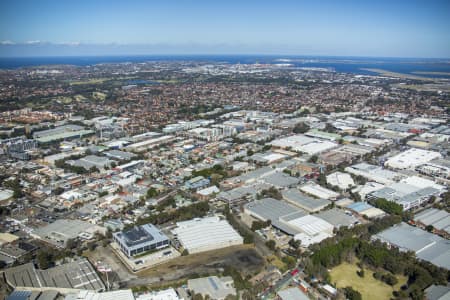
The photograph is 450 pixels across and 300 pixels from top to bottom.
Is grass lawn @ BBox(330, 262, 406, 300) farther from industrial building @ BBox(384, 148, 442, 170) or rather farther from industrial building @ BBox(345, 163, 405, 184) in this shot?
industrial building @ BBox(384, 148, 442, 170)

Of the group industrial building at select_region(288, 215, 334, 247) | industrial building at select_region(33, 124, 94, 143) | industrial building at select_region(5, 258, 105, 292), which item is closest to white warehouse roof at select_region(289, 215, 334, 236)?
industrial building at select_region(288, 215, 334, 247)

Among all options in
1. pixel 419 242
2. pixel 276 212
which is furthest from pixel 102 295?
pixel 419 242

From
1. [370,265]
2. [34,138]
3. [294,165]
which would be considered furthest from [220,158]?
[34,138]

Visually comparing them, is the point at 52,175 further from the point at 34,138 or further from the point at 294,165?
the point at 294,165

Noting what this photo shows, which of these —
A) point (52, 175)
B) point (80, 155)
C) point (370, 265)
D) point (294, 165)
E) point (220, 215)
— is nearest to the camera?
point (370, 265)

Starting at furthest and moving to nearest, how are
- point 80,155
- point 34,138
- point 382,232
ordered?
point 34,138 < point 80,155 < point 382,232

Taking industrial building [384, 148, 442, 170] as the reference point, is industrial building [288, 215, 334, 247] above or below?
below

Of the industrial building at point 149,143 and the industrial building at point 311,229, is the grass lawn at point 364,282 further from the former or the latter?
the industrial building at point 149,143
